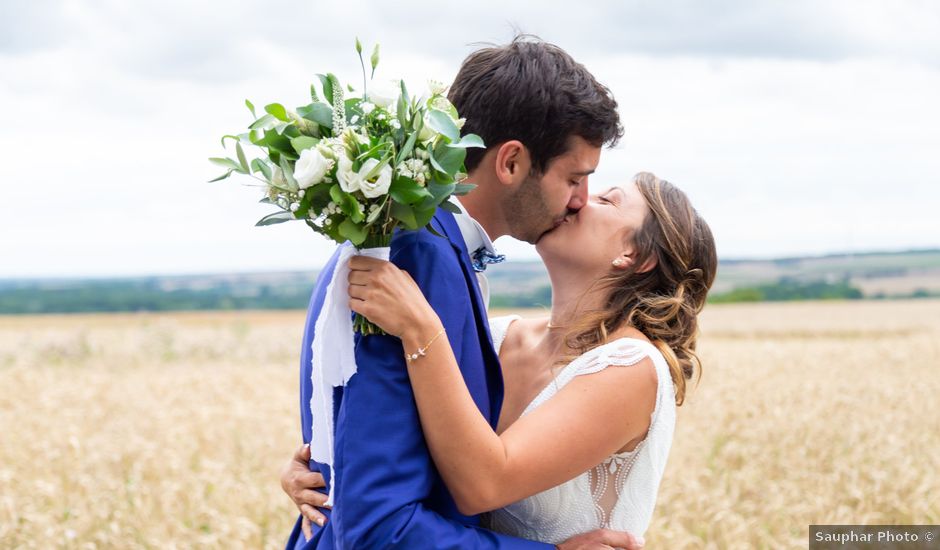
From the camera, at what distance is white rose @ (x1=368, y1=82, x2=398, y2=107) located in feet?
8.59

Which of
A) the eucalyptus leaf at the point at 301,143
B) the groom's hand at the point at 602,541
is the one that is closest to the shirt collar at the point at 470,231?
the eucalyptus leaf at the point at 301,143

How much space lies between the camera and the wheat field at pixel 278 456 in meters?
6.70

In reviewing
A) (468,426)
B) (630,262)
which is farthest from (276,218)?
(630,262)

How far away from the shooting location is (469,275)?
2910 millimetres

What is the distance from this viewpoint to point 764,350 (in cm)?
2212

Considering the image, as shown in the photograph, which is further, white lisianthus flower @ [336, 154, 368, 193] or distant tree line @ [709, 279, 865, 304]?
distant tree line @ [709, 279, 865, 304]

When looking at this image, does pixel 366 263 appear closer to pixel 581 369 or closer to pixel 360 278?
pixel 360 278

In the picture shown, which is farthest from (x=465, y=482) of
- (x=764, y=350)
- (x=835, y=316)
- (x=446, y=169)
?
(x=835, y=316)

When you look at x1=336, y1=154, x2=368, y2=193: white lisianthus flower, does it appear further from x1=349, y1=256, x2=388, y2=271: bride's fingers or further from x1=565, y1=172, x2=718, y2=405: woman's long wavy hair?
x1=565, y1=172, x2=718, y2=405: woman's long wavy hair

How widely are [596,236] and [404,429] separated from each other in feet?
4.30

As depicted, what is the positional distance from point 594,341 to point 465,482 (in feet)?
3.24

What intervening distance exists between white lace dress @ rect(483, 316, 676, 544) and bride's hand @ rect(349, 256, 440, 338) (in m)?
0.82

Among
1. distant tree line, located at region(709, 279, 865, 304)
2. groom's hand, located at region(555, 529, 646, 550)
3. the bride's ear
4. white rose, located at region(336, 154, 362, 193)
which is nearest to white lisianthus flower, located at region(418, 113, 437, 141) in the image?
white rose, located at region(336, 154, 362, 193)

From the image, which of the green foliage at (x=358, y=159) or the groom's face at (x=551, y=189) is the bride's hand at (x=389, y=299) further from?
the groom's face at (x=551, y=189)
